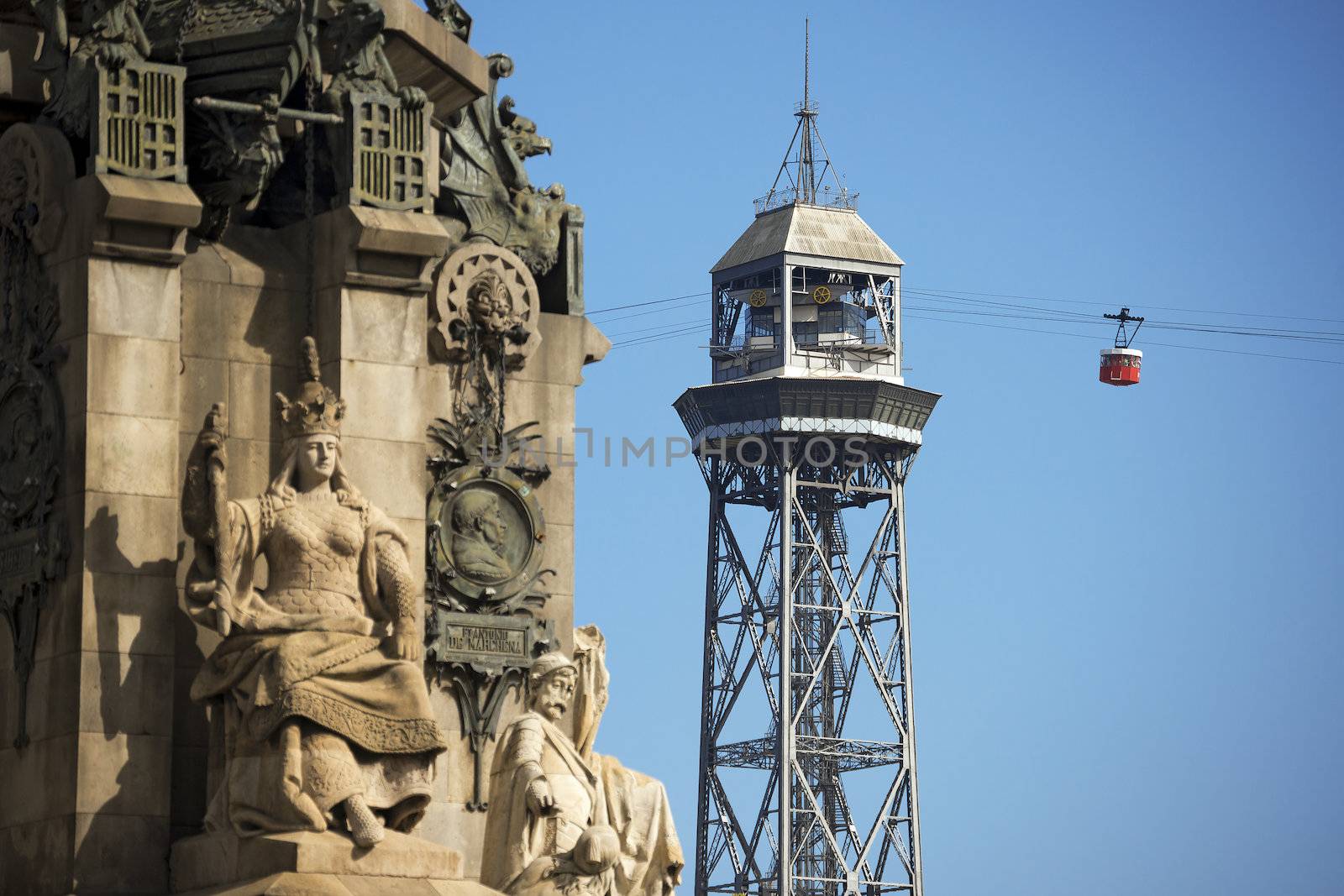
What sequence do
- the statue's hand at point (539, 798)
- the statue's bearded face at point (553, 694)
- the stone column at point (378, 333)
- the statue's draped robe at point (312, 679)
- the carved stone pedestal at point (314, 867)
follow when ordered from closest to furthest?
1. the carved stone pedestal at point (314, 867)
2. the statue's draped robe at point (312, 679)
3. the statue's hand at point (539, 798)
4. the statue's bearded face at point (553, 694)
5. the stone column at point (378, 333)

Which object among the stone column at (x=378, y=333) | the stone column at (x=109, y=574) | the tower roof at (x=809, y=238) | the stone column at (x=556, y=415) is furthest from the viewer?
the tower roof at (x=809, y=238)

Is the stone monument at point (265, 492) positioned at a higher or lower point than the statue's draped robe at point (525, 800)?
higher

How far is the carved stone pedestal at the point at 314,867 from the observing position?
88.2 ft

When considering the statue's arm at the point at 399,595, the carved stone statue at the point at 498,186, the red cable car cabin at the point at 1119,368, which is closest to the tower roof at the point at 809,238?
the red cable car cabin at the point at 1119,368

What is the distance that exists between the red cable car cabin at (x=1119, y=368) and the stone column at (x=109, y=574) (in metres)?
107

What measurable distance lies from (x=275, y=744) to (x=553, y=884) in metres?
2.86

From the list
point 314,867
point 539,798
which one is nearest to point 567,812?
point 539,798

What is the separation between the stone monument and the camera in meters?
28.0

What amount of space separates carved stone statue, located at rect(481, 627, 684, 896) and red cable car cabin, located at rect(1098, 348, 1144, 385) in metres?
105

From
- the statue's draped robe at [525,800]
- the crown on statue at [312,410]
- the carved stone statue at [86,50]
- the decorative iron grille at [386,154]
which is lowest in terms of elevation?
the statue's draped robe at [525,800]

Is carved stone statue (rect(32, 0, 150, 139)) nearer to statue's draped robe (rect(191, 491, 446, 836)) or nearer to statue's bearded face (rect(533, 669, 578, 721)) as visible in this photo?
statue's draped robe (rect(191, 491, 446, 836))

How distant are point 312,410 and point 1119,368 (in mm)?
108188

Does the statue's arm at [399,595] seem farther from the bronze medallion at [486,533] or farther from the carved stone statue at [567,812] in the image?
the bronze medallion at [486,533]

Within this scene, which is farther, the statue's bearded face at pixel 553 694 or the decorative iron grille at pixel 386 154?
the decorative iron grille at pixel 386 154
